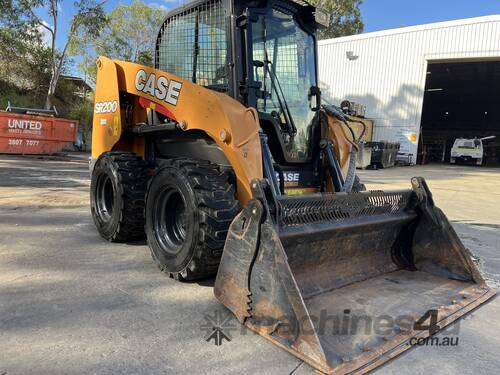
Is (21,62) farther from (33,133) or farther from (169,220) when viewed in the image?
(169,220)

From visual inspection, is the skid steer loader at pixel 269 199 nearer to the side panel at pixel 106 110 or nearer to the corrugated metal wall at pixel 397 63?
the side panel at pixel 106 110

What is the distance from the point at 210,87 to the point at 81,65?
114 feet

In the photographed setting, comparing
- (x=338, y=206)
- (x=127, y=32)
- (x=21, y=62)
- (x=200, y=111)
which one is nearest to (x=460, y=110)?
(x=127, y=32)

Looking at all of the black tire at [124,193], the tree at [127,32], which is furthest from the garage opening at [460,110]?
the black tire at [124,193]

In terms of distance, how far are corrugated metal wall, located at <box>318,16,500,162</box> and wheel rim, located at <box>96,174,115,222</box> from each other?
23710mm

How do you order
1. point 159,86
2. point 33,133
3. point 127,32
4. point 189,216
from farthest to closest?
point 127,32 < point 33,133 < point 159,86 < point 189,216

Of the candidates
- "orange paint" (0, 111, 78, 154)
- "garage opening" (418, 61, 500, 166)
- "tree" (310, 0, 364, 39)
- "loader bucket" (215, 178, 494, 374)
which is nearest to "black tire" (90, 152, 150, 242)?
"loader bucket" (215, 178, 494, 374)

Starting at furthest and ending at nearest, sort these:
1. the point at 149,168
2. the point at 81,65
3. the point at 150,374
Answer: the point at 81,65 < the point at 149,168 < the point at 150,374

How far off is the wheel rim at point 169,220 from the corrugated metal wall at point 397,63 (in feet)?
78.9

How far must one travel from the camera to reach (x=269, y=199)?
9.91 ft

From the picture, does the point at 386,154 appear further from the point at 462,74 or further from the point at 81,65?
the point at 81,65

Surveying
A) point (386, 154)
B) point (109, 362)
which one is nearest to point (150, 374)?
point (109, 362)

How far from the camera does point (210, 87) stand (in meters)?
4.39

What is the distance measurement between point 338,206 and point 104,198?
319 centimetres
